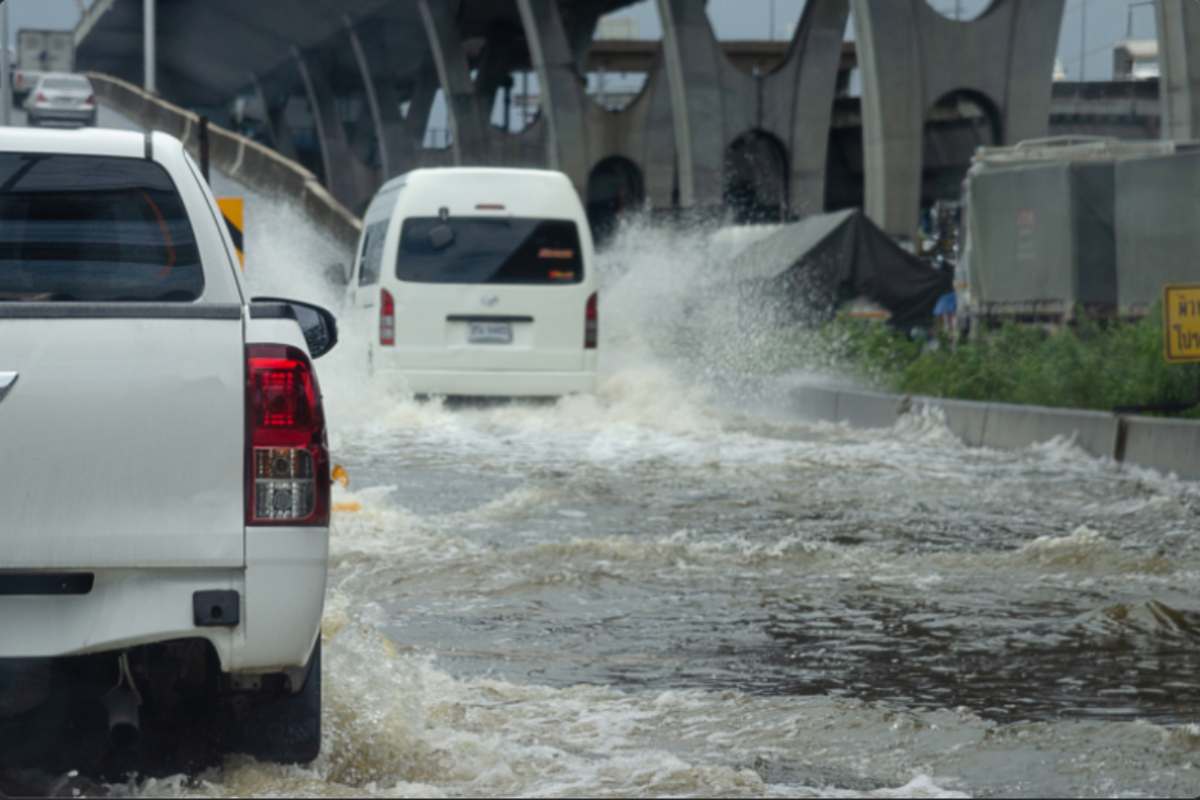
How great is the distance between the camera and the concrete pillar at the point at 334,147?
101750 millimetres

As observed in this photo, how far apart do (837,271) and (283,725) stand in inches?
1062

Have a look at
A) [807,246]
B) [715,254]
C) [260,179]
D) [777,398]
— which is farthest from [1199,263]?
[260,179]

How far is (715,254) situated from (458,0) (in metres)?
45.2

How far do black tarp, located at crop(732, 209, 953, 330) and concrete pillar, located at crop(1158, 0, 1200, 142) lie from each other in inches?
202

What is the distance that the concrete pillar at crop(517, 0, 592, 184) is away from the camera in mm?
65375

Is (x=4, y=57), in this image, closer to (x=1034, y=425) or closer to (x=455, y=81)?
(x=1034, y=425)

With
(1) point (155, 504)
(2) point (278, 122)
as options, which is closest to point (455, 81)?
(2) point (278, 122)

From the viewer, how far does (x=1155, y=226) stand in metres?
23.4

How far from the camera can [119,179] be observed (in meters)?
5.82

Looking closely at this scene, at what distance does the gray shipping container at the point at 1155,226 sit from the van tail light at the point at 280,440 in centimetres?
1931

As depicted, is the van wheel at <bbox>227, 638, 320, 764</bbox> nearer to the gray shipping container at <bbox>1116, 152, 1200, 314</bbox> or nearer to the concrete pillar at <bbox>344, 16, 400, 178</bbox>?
the gray shipping container at <bbox>1116, 152, 1200, 314</bbox>

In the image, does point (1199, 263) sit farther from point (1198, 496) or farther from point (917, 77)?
point (917, 77)

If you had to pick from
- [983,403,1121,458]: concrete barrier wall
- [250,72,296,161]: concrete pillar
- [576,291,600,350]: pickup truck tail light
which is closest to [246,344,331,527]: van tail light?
[983,403,1121,458]: concrete barrier wall

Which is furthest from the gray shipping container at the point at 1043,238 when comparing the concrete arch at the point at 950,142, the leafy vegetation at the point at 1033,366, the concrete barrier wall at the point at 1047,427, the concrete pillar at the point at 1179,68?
the concrete arch at the point at 950,142
